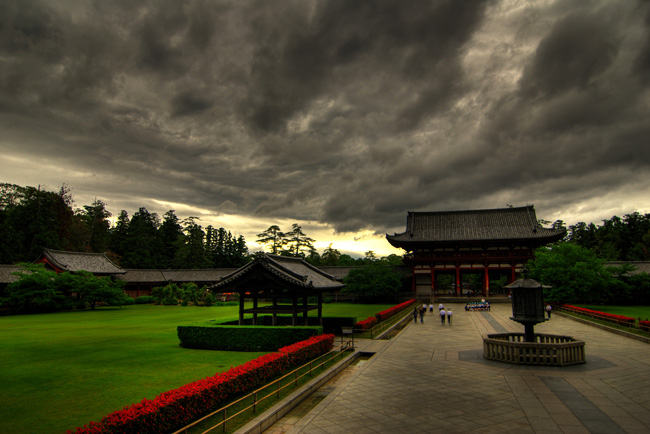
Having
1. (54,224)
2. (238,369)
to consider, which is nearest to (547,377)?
(238,369)

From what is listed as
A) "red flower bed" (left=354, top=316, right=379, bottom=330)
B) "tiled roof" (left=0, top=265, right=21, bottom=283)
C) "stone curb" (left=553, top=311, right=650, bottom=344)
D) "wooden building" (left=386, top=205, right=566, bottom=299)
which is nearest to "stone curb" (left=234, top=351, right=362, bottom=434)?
"red flower bed" (left=354, top=316, right=379, bottom=330)

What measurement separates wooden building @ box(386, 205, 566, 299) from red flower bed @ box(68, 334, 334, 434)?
40486mm

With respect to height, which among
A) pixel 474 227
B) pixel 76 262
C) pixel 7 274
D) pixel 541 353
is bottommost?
pixel 541 353

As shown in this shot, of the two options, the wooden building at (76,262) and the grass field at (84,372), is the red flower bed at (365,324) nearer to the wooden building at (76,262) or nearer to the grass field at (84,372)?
the grass field at (84,372)

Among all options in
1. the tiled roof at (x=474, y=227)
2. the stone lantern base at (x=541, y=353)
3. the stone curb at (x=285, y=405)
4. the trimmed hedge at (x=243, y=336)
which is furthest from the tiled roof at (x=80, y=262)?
the stone lantern base at (x=541, y=353)

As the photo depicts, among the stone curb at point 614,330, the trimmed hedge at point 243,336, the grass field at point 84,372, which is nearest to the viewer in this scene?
the grass field at point 84,372

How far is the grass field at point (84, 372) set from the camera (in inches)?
361

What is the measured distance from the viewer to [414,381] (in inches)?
483

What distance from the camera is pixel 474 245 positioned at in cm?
5162

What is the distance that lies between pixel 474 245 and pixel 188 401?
49440 millimetres

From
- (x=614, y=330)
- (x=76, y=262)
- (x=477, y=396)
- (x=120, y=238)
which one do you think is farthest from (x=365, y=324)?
(x=120, y=238)

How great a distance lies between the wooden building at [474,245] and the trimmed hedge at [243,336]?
115 feet

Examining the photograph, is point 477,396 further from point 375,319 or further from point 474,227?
point 474,227

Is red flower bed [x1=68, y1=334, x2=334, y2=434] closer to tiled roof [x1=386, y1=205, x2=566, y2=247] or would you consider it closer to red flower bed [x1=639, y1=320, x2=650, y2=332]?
red flower bed [x1=639, y1=320, x2=650, y2=332]
